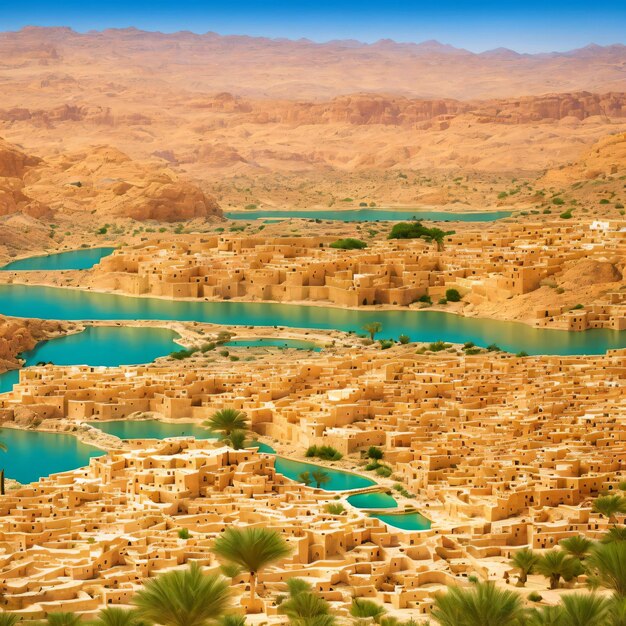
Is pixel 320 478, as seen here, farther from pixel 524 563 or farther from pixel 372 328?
pixel 372 328

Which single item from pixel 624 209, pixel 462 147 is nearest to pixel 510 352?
pixel 624 209

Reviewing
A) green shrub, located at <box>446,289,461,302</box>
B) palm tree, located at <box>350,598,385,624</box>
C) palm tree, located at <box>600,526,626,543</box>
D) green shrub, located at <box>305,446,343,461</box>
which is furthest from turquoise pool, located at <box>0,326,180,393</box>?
palm tree, located at <box>350,598,385,624</box>

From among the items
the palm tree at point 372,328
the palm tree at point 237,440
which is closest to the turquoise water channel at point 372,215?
the palm tree at point 372,328

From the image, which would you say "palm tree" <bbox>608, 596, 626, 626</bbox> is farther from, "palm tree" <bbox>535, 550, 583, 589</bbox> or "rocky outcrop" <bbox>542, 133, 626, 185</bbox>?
"rocky outcrop" <bbox>542, 133, 626, 185</bbox>

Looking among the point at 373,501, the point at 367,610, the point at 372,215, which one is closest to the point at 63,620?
the point at 367,610

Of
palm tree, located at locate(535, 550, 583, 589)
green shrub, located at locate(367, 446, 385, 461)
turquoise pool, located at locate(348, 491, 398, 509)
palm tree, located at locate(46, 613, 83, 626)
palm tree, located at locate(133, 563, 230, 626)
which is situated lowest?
turquoise pool, located at locate(348, 491, 398, 509)

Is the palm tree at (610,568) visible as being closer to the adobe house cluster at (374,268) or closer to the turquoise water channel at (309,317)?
the turquoise water channel at (309,317)
